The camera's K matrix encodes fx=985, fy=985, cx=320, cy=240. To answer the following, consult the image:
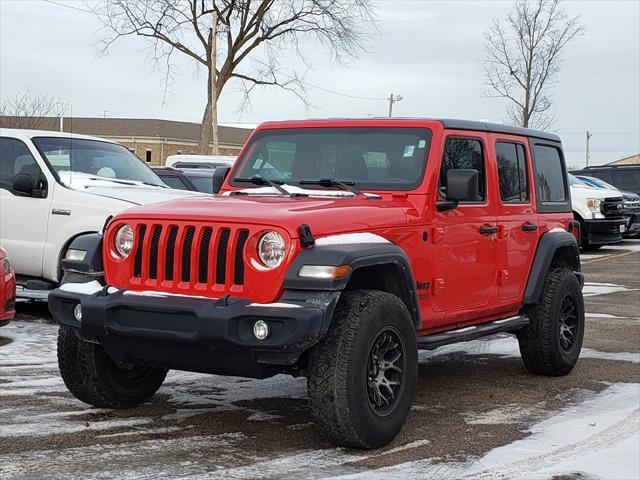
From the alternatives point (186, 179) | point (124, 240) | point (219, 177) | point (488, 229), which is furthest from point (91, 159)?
point (488, 229)

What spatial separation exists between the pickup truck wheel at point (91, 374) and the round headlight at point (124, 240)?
621 millimetres

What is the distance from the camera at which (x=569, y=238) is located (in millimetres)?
A: 7891

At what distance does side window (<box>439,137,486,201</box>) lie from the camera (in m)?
6.50

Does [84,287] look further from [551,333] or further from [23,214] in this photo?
[23,214]

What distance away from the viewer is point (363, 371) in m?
5.18

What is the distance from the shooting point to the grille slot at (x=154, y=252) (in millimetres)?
5469

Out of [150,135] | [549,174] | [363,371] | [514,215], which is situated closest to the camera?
[363,371]

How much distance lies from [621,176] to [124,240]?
23.8 meters

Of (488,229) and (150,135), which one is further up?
(150,135)

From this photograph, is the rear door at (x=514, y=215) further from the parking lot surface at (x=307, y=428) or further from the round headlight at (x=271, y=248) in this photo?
the round headlight at (x=271, y=248)

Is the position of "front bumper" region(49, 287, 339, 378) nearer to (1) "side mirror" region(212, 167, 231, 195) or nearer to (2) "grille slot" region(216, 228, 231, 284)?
(2) "grille slot" region(216, 228, 231, 284)

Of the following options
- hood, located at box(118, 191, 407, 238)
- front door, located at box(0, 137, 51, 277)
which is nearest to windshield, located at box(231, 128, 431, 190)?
hood, located at box(118, 191, 407, 238)

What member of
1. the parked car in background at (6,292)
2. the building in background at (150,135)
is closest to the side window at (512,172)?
the parked car in background at (6,292)

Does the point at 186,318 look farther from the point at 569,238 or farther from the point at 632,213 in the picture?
the point at 632,213
